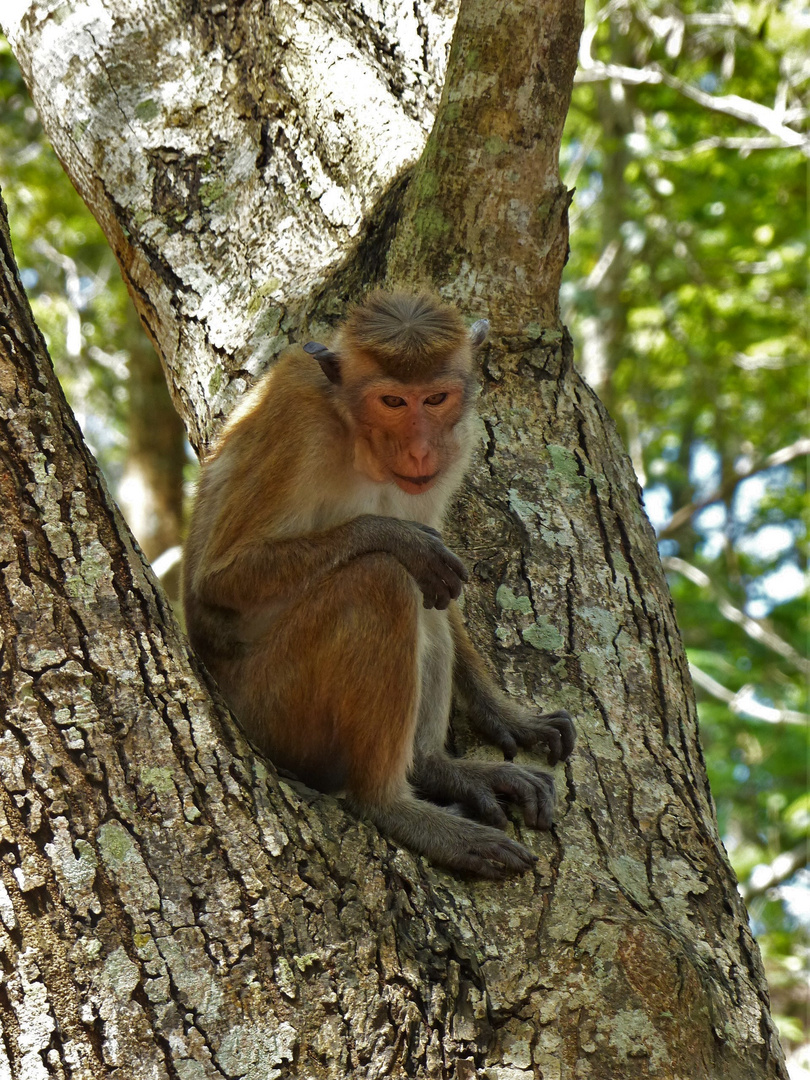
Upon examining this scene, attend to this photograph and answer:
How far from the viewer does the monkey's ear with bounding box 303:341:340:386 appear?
381 centimetres

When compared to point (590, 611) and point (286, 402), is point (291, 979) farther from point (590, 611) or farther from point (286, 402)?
point (286, 402)

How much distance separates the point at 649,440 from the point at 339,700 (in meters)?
15.1

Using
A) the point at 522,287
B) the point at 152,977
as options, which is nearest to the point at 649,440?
the point at 522,287

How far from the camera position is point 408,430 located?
3.80m

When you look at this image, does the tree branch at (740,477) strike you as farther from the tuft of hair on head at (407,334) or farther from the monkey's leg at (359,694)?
the monkey's leg at (359,694)

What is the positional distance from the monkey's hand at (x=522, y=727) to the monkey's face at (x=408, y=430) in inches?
A: 32.9

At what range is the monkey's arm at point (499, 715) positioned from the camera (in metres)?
3.54

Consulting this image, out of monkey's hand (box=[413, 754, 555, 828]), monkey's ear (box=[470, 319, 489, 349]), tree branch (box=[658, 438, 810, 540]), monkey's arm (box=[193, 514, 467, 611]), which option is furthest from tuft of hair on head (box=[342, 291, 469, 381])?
tree branch (box=[658, 438, 810, 540])

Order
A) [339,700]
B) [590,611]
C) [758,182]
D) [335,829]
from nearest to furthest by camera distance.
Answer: [335,829]
[339,700]
[590,611]
[758,182]

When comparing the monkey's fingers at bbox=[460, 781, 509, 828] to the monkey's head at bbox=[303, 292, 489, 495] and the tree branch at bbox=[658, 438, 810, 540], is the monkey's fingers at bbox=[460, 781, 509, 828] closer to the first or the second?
the monkey's head at bbox=[303, 292, 489, 495]

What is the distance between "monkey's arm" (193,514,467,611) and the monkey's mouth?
186 mm

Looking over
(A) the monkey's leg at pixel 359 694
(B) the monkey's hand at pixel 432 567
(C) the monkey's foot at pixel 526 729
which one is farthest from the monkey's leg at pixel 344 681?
(C) the monkey's foot at pixel 526 729

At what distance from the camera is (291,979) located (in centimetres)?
244

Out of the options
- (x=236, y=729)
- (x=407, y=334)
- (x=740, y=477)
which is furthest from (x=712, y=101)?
(x=236, y=729)
